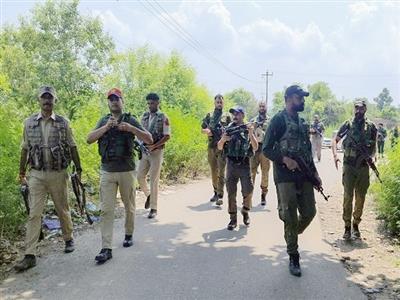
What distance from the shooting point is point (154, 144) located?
7.23m

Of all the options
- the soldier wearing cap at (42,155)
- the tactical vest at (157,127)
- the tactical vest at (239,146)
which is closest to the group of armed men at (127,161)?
the soldier wearing cap at (42,155)

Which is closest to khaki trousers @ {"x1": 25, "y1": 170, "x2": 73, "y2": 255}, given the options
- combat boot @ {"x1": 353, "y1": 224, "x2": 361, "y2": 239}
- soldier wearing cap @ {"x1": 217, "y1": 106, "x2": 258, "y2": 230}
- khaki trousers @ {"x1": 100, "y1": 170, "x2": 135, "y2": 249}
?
khaki trousers @ {"x1": 100, "y1": 170, "x2": 135, "y2": 249}

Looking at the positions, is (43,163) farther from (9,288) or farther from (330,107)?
(330,107)

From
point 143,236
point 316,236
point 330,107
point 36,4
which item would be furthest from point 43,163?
point 330,107

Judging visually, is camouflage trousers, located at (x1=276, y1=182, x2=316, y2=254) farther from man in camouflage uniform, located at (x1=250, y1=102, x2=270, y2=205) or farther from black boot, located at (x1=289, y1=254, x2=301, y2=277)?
man in camouflage uniform, located at (x1=250, y1=102, x2=270, y2=205)

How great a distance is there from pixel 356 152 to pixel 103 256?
12.1ft

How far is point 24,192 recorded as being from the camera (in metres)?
5.22

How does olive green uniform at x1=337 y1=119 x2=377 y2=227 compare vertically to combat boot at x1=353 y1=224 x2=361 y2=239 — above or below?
above

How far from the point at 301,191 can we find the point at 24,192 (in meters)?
3.19

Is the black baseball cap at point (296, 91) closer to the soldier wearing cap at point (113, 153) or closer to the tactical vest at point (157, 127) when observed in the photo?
the soldier wearing cap at point (113, 153)

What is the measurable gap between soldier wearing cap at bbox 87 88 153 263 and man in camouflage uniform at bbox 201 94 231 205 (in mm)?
3384

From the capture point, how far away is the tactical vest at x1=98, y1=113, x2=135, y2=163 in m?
5.26

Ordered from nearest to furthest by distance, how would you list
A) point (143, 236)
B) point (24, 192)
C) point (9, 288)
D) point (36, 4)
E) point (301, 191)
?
1. point (9, 288)
2. point (301, 191)
3. point (24, 192)
4. point (143, 236)
5. point (36, 4)

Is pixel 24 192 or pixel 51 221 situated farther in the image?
pixel 51 221
